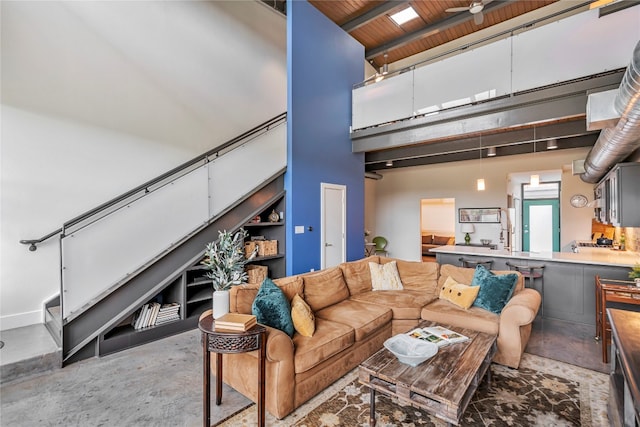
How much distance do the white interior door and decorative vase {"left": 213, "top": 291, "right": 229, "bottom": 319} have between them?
334 cm

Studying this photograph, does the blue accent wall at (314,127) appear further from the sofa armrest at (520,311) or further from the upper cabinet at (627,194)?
the upper cabinet at (627,194)

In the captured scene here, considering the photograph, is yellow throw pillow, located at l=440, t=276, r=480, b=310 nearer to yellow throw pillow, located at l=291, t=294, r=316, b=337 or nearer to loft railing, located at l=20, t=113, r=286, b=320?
yellow throw pillow, located at l=291, t=294, r=316, b=337

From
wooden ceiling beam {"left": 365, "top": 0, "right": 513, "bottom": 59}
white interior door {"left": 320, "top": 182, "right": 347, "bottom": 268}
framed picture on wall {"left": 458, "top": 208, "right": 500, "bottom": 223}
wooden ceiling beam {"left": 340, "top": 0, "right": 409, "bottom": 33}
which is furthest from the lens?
framed picture on wall {"left": 458, "top": 208, "right": 500, "bottom": 223}

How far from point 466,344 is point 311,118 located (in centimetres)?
450

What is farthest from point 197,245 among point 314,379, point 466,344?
point 466,344

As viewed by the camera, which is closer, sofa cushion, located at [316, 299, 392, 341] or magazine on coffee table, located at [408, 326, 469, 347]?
magazine on coffee table, located at [408, 326, 469, 347]

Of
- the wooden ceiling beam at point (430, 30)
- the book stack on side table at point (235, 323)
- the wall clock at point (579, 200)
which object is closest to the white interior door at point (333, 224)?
the book stack on side table at point (235, 323)

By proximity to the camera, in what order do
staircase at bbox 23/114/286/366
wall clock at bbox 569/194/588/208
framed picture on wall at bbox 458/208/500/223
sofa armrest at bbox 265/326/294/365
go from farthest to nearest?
1. framed picture on wall at bbox 458/208/500/223
2. wall clock at bbox 569/194/588/208
3. staircase at bbox 23/114/286/366
4. sofa armrest at bbox 265/326/294/365

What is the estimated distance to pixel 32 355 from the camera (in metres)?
2.88

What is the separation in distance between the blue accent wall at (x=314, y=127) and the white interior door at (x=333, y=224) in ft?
0.46

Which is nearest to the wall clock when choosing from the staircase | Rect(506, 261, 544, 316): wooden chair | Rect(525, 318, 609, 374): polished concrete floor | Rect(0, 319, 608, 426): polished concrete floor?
Rect(506, 261, 544, 316): wooden chair

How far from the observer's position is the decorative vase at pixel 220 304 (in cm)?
251

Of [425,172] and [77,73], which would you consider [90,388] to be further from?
[425,172]

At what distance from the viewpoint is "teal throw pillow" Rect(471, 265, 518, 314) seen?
336 centimetres
